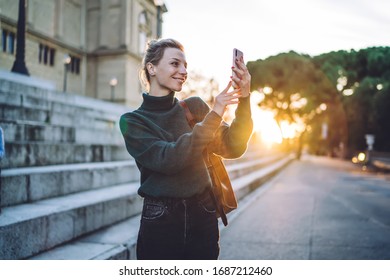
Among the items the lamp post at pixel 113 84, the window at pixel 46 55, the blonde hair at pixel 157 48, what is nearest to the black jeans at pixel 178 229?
the blonde hair at pixel 157 48

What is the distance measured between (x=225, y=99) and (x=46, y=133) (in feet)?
13.2

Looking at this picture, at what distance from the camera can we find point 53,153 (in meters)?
4.28

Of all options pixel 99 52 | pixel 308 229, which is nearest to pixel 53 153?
pixel 308 229

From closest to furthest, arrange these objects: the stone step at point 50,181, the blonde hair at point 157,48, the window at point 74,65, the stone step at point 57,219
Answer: the blonde hair at point 157,48
the stone step at point 57,219
the stone step at point 50,181
the window at point 74,65

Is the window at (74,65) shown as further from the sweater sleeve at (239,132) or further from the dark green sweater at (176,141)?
the sweater sleeve at (239,132)

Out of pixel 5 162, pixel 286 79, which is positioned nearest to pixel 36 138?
pixel 5 162

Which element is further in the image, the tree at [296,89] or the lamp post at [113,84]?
the lamp post at [113,84]

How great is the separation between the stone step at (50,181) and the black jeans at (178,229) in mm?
1817

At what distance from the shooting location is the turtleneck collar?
5.77ft

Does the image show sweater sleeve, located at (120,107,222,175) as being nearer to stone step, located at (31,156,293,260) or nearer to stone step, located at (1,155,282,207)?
stone step, located at (31,156,293,260)

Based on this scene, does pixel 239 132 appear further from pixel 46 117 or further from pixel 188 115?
pixel 46 117

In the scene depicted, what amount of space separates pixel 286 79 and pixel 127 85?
12.2 meters

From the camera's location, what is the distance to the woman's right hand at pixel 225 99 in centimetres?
155

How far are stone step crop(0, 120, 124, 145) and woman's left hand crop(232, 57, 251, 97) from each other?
304 cm
